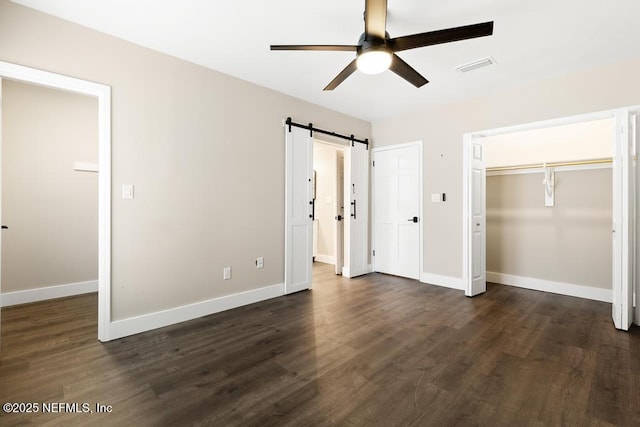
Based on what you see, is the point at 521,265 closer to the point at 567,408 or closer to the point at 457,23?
the point at 567,408

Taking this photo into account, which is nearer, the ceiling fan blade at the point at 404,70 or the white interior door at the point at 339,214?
the ceiling fan blade at the point at 404,70

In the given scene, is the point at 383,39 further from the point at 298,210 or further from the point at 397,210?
the point at 397,210

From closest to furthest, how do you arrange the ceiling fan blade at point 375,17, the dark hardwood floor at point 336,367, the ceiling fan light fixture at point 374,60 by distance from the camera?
the dark hardwood floor at point 336,367, the ceiling fan blade at point 375,17, the ceiling fan light fixture at point 374,60

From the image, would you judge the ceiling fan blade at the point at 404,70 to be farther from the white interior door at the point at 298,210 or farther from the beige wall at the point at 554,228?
the beige wall at the point at 554,228

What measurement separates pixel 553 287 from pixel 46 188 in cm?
671

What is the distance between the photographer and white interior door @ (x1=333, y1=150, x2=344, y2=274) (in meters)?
4.99

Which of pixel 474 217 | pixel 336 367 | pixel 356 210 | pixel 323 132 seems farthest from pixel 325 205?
pixel 336 367

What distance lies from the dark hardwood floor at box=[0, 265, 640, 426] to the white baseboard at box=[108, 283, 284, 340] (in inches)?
3.9

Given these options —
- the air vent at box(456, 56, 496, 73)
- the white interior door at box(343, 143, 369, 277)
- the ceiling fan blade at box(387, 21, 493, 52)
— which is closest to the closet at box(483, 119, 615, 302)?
the air vent at box(456, 56, 496, 73)

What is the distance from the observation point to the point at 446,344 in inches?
97.1

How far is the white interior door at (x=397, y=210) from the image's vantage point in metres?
4.61

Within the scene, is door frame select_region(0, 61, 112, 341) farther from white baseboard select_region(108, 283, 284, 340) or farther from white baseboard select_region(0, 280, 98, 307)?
white baseboard select_region(0, 280, 98, 307)

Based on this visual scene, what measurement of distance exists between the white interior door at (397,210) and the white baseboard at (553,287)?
3.96ft

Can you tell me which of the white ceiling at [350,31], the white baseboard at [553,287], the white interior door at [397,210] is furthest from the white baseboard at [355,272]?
the white ceiling at [350,31]
